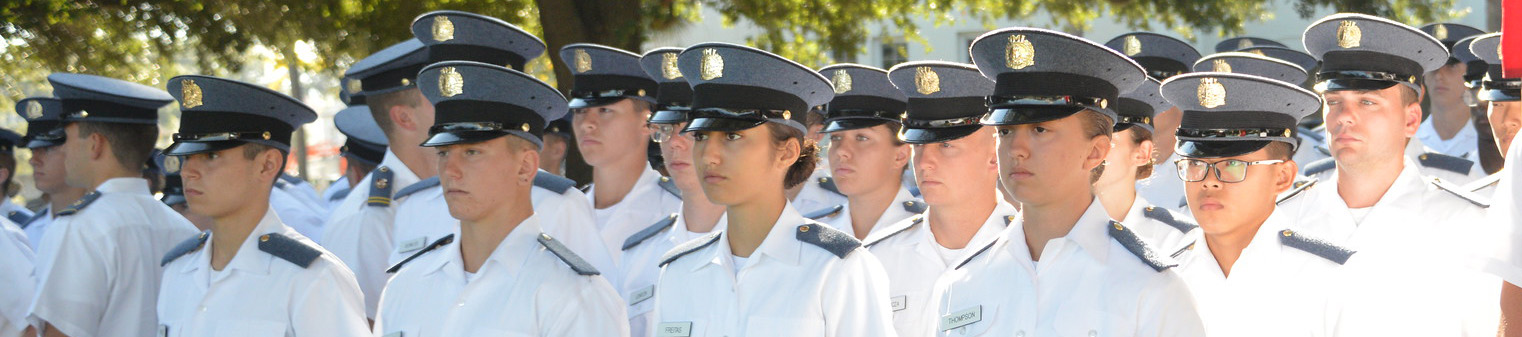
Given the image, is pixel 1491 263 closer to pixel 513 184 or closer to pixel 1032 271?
pixel 1032 271

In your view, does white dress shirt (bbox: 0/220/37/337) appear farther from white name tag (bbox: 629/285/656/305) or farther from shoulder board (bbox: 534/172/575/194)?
white name tag (bbox: 629/285/656/305)

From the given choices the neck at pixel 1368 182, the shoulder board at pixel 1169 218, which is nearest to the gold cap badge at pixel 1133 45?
the shoulder board at pixel 1169 218

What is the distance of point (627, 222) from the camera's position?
6324 mm

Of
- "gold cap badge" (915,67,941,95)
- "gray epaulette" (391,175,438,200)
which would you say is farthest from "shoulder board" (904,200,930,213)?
"gray epaulette" (391,175,438,200)

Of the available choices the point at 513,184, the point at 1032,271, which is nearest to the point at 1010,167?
the point at 1032,271

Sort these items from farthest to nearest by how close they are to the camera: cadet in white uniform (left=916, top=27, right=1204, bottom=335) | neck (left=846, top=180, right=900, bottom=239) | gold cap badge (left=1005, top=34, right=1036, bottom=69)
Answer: neck (left=846, top=180, right=900, bottom=239) → gold cap badge (left=1005, top=34, right=1036, bottom=69) → cadet in white uniform (left=916, top=27, right=1204, bottom=335)

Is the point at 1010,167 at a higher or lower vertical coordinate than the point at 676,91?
lower

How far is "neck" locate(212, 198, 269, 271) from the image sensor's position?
4738 millimetres

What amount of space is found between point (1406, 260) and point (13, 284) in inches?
207

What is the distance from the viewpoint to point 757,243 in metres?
4.17

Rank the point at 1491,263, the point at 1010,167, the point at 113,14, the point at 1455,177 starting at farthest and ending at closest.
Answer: the point at 113,14
the point at 1455,177
the point at 1010,167
the point at 1491,263

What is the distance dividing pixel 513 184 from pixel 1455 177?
4.67 m

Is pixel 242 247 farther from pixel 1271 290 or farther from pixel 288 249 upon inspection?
pixel 1271 290

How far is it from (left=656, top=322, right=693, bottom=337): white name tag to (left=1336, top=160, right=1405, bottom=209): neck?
259 centimetres
